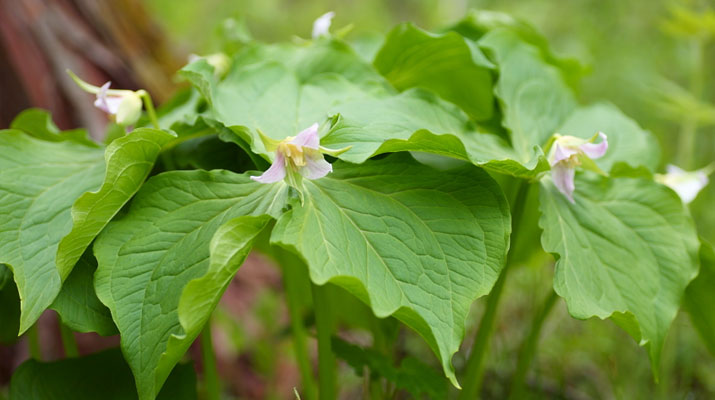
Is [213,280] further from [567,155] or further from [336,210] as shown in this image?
[567,155]

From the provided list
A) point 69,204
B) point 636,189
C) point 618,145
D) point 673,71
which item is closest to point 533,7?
point 673,71

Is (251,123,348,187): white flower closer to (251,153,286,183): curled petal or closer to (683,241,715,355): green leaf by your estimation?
(251,153,286,183): curled petal

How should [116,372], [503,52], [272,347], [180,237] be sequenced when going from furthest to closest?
[272,347], [503,52], [116,372], [180,237]

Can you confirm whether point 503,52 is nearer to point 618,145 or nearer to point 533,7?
point 618,145

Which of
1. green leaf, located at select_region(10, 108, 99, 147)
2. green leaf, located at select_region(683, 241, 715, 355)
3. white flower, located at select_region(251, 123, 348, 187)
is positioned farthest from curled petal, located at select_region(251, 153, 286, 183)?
green leaf, located at select_region(683, 241, 715, 355)

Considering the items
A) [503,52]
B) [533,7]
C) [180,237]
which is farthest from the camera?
[533,7]

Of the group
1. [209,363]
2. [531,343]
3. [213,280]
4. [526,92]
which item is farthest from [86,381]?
[526,92]

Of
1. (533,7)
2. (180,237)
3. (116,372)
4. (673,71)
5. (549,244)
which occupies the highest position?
(180,237)
